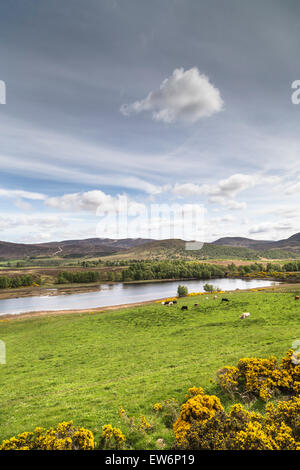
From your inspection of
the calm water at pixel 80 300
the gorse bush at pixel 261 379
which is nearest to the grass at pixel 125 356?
the gorse bush at pixel 261 379

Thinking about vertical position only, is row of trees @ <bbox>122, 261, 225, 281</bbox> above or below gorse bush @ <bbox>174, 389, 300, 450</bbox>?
below

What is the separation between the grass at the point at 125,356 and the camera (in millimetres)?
13203

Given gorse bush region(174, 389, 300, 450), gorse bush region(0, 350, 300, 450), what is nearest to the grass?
gorse bush region(0, 350, 300, 450)

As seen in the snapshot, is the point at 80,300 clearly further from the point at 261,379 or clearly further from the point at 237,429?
the point at 237,429

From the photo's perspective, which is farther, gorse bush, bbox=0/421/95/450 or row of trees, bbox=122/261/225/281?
row of trees, bbox=122/261/225/281

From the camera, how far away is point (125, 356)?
2467cm

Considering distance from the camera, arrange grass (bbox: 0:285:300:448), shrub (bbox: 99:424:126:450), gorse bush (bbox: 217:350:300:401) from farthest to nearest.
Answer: grass (bbox: 0:285:300:448), gorse bush (bbox: 217:350:300:401), shrub (bbox: 99:424:126:450)

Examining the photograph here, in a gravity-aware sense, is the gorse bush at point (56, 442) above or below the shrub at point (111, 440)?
above

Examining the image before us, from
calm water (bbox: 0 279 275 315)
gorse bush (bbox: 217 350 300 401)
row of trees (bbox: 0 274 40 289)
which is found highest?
gorse bush (bbox: 217 350 300 401)

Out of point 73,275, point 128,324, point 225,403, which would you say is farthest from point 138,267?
point 225,403

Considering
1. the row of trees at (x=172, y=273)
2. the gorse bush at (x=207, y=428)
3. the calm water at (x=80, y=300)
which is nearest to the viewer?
the gorse bush at (x=207, y=428)

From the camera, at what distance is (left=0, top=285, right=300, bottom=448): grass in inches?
520

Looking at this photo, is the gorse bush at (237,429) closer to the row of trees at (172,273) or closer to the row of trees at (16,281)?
the row of trees at (16,281)

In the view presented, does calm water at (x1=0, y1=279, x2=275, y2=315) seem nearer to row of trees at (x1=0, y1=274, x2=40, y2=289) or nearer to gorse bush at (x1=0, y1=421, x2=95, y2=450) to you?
row of trees at (x1=0, y1=274, x2=40, y2=289)
